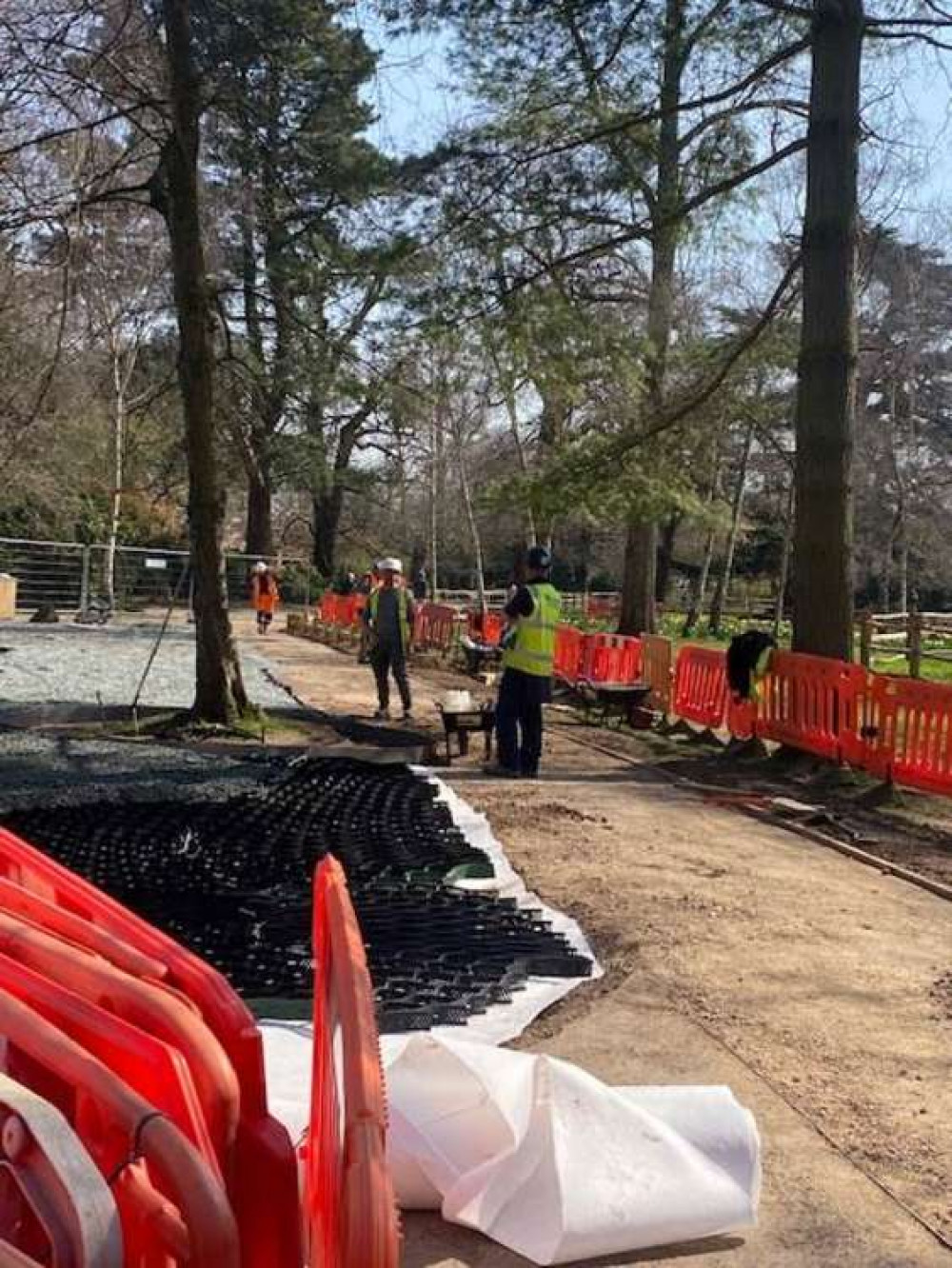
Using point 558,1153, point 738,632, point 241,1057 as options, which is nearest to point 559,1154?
point 558,1153

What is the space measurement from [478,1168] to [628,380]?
44.9 ft

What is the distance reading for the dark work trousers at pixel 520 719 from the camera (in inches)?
385

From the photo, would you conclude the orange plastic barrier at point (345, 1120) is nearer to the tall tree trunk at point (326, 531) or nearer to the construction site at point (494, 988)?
the construction site at point (494, 988)

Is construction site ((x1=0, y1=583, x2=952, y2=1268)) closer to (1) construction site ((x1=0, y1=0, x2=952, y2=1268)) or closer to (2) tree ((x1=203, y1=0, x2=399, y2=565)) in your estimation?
(1) construction site ((x1=0, y1=0, x2=952, y2=1268))

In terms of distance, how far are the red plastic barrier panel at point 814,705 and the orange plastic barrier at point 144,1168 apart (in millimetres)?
9275

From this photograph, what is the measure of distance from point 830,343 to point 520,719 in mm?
4682

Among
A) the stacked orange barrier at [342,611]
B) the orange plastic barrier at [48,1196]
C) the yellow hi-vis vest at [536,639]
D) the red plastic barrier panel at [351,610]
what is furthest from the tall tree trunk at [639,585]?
the orange plastic barrier at [48,1196]

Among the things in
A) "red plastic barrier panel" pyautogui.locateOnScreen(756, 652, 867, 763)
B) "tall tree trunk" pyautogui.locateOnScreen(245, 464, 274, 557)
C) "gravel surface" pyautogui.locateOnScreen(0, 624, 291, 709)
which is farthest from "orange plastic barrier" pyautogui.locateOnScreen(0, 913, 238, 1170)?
"tall tree trunk" pyautogui.locateOnScreen(245, 464, 274, 557)

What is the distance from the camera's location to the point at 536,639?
973cm

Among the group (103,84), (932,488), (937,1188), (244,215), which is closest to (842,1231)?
(937,1188)

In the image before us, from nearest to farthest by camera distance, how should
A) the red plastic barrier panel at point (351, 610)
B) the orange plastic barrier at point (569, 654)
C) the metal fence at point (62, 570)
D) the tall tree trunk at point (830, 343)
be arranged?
the tall tree trunk at point (830, 343) < the orange plastic barrier at point (569, 654) < the red plastic barrier panel at point (351, 610) < the metal fence at point (62, 570)

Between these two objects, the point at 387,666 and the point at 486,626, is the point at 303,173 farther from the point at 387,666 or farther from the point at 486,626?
the point at 486,626

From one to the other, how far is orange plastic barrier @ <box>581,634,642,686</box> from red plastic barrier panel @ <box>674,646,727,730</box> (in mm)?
1261

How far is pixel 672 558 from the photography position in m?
59.1
